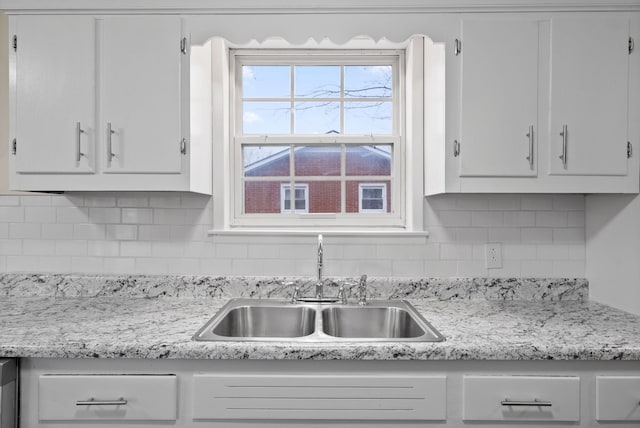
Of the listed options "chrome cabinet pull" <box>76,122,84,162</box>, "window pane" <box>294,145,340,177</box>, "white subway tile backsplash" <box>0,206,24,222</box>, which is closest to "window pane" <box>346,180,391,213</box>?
"window pane" <box>294,145,340,177</box>

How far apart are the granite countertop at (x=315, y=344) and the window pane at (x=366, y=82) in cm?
110

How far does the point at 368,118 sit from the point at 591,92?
0.98 m

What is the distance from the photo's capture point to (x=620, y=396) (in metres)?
1.29

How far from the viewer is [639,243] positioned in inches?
63.6

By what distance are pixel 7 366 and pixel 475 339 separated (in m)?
1.42

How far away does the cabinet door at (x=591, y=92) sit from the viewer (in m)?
1.64

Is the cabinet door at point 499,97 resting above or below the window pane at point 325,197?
above

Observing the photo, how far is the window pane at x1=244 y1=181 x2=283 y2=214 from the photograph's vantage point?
2.20 metres

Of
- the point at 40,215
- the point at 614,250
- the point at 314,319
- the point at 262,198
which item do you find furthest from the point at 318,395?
the point at 40,215

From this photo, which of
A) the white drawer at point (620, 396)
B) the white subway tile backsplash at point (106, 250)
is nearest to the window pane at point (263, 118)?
the white subway tile backsplash at point (106, 250)

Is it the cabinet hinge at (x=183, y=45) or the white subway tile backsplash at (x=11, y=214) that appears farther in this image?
the white subway tile backsplash at (x=11, y=214)

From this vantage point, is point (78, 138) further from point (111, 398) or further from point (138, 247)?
point (111, 398)

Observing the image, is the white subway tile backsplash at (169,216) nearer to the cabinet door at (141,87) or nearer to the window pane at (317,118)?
the cabinet door at (141,87)

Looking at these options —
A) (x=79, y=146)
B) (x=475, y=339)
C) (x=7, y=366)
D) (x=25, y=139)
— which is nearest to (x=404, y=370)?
(x=475, y=339)
